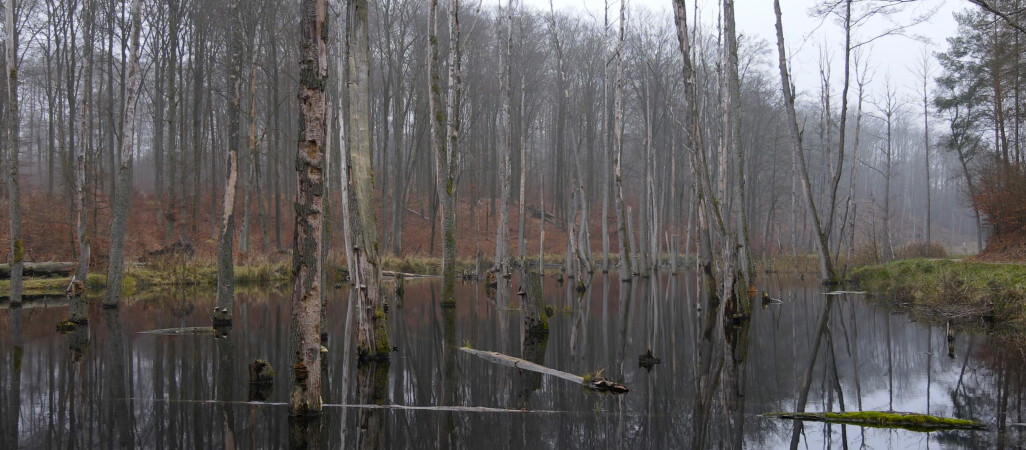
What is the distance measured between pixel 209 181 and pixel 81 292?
29.7 metres

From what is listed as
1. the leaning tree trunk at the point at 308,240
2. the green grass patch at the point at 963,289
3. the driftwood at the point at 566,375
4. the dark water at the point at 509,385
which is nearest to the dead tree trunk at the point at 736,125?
the dark water at the point at 509,385

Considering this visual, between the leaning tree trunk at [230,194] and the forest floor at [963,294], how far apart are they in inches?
463

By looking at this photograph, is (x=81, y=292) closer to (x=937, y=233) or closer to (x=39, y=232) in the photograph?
(x=39, y=232)

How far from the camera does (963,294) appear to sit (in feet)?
47.3

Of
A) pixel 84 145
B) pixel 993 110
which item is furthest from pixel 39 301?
pixel 993 110

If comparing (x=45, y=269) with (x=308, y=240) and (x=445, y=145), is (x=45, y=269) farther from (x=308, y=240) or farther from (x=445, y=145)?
(x=308, y=240)

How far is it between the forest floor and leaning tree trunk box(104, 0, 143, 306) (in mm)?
15326

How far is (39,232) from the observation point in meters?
24.3

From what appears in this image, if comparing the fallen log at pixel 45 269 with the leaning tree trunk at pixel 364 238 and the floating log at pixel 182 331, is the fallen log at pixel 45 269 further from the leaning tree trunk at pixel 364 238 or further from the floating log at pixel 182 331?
the leaning tree trunk at pixel 364 238

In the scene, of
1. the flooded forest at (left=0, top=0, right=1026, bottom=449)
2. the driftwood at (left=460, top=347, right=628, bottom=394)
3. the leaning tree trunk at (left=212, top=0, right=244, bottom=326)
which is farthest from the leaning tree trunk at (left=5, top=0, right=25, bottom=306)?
the driftwood at (left=460, top=347, right=628, bottom=394)

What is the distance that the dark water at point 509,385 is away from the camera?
571cm

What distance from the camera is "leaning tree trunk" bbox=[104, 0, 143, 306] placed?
1418 cm

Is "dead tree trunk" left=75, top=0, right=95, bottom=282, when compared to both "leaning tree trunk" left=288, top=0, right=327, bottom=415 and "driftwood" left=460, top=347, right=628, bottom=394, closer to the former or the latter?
"driftwood" left=460, top=347, right=628, bottom=394

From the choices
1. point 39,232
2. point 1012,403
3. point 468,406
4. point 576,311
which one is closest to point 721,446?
point 468,406
